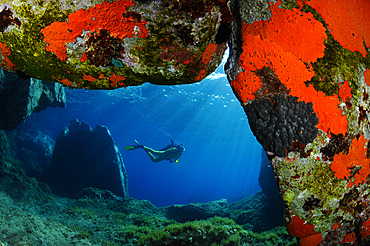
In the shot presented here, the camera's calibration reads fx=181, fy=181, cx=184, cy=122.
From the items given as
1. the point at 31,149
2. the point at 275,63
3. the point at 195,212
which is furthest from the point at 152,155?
the point at 275,63

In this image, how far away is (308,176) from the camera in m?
2.04

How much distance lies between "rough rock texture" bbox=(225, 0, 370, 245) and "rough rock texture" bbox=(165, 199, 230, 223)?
9.48 meters

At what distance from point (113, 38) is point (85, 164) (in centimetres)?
1645

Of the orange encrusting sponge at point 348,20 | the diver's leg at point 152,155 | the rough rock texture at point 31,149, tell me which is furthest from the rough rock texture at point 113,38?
the rough rock texture at point 31,149

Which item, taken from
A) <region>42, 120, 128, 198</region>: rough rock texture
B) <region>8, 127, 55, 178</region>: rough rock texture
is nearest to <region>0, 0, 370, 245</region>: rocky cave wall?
<region>42, 120, 128, 198</region>: rough rock texture

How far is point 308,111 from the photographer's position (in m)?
2.01

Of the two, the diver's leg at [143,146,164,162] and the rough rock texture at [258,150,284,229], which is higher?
the diver's leg at [143,146,164,162]

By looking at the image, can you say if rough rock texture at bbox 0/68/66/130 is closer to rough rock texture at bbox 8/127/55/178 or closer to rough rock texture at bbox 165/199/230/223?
rough rock texture at bbox 165/199/230/223

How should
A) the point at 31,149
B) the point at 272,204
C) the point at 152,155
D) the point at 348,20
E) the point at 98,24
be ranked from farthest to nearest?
1. the point at 31,149
2. the point at 152,155
3. the point at 272,204
4. the point at 348,20
5. the point at 98,24

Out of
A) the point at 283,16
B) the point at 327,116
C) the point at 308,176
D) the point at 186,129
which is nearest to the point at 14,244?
the point at 308,176

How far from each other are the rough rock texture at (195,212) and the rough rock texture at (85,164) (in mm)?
5950

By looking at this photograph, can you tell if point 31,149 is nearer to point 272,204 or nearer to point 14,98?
point 14,98

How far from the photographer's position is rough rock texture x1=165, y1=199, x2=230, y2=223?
421 inches

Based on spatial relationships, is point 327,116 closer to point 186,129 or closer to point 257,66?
point 257,66
